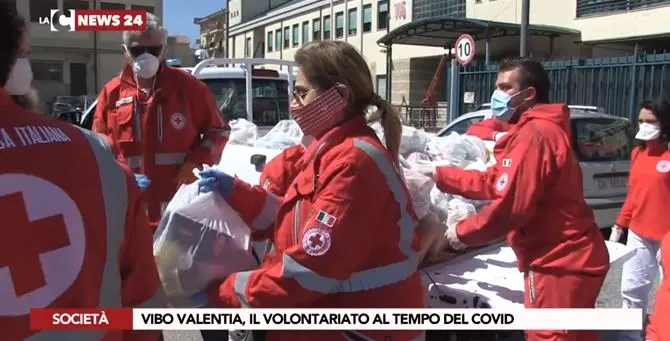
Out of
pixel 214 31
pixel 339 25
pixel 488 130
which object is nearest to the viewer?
pixel 488 130

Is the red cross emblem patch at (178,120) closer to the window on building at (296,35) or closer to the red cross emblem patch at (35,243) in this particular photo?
the red cross emblem patch at (35,243)

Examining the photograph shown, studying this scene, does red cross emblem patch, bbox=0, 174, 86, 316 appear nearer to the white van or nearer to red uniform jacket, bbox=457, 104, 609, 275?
red uniform jacket, bbox=457, 104, 609, 275

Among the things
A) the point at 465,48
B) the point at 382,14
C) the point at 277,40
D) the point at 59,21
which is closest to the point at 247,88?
the point at 465,48

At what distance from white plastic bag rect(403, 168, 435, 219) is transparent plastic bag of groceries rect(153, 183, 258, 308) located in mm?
1084

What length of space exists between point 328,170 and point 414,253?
17.9 inches

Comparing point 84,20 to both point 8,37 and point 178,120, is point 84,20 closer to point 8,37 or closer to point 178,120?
point 178,120

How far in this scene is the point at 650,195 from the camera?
512 cm

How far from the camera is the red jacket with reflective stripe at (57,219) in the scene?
1.36 m

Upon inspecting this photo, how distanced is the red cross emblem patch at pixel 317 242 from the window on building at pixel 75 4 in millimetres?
44791

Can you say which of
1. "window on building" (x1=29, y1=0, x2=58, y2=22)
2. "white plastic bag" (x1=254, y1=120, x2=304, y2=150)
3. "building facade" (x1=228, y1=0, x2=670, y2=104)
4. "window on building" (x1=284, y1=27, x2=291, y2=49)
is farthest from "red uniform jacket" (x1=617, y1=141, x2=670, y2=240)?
"window on building" (x1=284, y1=27, x2=291, y2=49)

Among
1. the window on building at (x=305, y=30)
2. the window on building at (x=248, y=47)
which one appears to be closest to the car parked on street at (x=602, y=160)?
the window on building at (x=305, y=30)

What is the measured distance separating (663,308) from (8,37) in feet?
7.39

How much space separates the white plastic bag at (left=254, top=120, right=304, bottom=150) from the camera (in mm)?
5621

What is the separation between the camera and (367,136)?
224 cm
